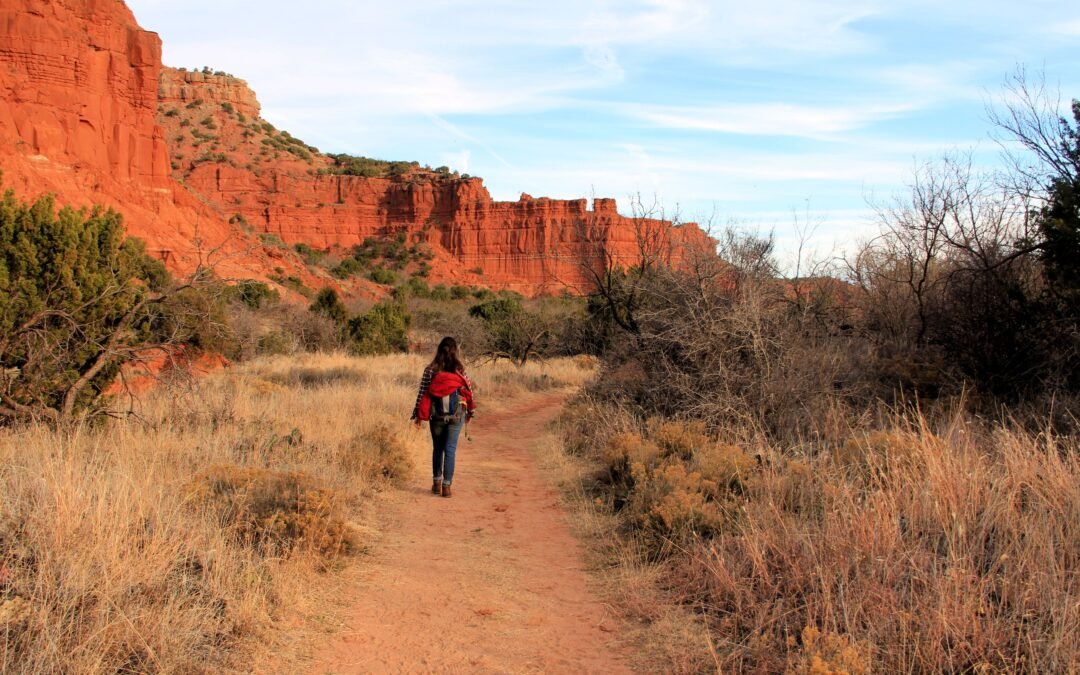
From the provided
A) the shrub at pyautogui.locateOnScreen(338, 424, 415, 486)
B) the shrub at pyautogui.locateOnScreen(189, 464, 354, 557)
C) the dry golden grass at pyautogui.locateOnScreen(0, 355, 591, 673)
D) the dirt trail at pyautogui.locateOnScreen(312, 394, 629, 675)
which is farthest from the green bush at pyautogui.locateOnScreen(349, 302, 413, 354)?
the shrub at pyautogui.locateOnScreen(189, 464, 354, 557)

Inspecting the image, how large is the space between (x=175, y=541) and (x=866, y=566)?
4.28 m

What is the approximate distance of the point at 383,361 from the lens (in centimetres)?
2195

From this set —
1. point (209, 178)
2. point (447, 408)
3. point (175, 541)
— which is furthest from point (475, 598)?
point (209, 178)

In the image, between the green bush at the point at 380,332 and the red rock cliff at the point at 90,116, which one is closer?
the green bush at the point at 380,332

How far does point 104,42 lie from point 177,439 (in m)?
35.9

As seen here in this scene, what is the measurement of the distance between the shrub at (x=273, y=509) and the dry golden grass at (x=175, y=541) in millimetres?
14

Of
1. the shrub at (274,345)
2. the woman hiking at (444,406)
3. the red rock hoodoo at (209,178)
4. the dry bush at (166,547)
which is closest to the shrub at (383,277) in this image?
the red rock hoodoo at (209,178)

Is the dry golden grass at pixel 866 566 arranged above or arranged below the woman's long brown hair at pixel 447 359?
below

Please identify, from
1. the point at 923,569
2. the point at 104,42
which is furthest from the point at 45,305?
the point at 104,42

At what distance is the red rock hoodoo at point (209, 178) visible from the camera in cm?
3045

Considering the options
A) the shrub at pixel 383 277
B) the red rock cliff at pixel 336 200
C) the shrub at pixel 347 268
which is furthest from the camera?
the red rock cliff at pixel 336 200

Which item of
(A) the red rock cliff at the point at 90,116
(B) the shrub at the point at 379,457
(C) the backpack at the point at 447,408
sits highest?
(A) the red rock cliff at the point at 90,116

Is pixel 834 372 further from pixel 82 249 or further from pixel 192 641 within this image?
pixel 82 249

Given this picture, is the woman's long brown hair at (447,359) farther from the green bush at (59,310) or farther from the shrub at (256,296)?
the shrub at (256,296)
